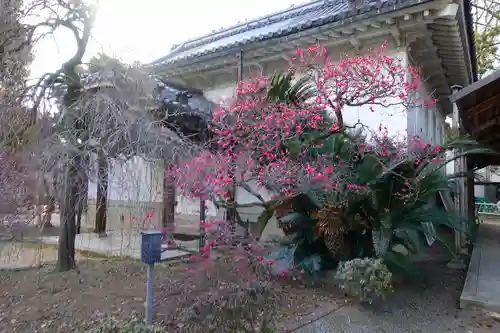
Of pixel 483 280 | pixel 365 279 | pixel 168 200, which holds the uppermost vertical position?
pixel 168 200

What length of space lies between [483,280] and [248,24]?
1135cm

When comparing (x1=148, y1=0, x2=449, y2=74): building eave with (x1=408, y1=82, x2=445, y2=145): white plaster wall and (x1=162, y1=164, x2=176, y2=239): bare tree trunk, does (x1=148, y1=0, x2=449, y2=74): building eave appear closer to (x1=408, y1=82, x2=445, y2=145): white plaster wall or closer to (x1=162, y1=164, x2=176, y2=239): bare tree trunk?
(x1=408, y1=82, x2=445, y2=145): white plaster wall

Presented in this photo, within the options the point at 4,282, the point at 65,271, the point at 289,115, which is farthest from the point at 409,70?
the point at 4,282

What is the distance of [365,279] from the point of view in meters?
4.61

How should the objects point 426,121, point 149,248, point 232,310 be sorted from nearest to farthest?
point 232,310
point 149,248
point 426,121

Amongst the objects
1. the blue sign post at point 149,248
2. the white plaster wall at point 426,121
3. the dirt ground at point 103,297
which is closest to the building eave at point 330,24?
the white plaster wall at point 426,121

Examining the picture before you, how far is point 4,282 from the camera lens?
569cm

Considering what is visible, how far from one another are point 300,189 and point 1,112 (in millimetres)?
4013

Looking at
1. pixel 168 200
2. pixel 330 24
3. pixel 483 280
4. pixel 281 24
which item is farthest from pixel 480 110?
pixel 281 24

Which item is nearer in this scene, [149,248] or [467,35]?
[149,248]

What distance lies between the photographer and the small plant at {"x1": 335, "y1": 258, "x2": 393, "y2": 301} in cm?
452

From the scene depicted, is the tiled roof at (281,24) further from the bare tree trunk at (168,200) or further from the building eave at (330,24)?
the bare tree trunk at (168,200)

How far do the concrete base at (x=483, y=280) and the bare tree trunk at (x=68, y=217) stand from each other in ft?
17.6

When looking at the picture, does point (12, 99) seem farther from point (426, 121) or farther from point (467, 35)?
point (426, 121)
